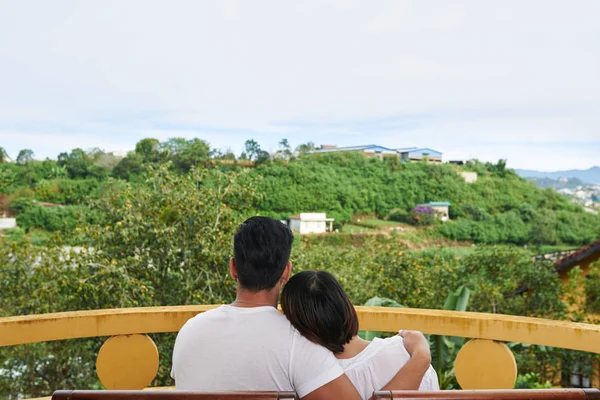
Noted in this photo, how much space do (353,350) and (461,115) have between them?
77.6 m

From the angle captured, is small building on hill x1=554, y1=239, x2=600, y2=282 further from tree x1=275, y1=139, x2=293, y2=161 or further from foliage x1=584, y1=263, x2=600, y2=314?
tree x1=275, y1=139, x2=293, y2=161

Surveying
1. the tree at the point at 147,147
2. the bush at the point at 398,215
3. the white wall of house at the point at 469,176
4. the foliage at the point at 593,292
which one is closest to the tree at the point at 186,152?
the tree at the point at 147,147

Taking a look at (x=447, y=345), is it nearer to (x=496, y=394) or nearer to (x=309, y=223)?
(x=496, y=394)

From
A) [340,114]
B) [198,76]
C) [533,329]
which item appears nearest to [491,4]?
[533,329]

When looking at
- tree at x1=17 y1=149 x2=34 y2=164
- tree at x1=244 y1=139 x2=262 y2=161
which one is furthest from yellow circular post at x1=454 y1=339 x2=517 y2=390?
tree at x1=17 y1=149 x2=34 y2=164

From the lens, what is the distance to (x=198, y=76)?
43.7 meters

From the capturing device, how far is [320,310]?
1.17 meters

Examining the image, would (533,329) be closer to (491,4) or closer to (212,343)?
(212,343)

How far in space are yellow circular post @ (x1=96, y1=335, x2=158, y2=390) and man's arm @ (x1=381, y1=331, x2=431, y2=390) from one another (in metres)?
0.93

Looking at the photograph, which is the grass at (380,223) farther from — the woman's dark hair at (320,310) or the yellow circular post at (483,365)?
the woman's dark hair at (320,310)

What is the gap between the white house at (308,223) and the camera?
126 ft

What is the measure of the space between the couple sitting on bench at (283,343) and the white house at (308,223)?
119ft

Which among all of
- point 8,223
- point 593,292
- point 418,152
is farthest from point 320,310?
point 418,152

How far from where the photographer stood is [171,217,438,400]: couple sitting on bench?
3.75 feet
